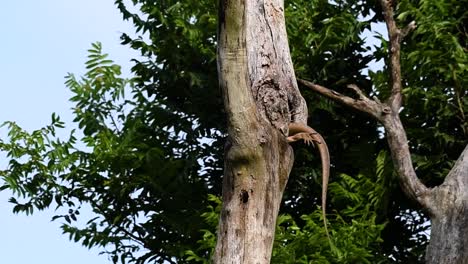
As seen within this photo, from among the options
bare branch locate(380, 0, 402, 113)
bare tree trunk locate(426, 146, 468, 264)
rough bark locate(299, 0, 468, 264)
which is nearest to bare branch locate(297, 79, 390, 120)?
rough bark locate(299, 0, 468, 264)

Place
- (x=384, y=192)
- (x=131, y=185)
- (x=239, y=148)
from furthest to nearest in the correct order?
(x=131, y=185)
(x=384, y=192)
(x=239, y=148)

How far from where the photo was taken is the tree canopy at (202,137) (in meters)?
13.1

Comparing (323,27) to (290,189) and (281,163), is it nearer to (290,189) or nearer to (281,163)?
(290,189)

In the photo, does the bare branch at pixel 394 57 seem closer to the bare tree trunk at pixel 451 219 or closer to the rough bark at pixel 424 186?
the rough bark at pixel 424 186

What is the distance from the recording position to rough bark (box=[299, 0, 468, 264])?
11.3m

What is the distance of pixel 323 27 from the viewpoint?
1403 centimetres

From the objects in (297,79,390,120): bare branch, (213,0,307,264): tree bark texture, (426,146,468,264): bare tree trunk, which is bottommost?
(213,0,307,264): tree bark texture

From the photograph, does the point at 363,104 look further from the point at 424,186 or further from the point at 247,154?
the point at 247,154

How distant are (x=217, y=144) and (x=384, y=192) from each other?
7.10ft

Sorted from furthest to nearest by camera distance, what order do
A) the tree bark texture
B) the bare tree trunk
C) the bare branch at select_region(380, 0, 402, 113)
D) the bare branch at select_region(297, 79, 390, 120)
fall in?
the bare branch at select_region(380, 0, 402, 113) → the bare branch at select_region(297, 79, 390, 120) → the bare tree trunk → the tree bark texture

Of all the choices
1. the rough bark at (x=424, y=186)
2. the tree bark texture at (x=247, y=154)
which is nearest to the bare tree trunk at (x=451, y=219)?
the rough bark at (x=424, y=186)

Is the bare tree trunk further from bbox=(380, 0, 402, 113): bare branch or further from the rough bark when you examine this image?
bbox=(380, 0, 402, 113): bare branch

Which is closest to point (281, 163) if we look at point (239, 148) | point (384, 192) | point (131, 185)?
point (239, 148)

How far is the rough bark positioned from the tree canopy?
436mm
